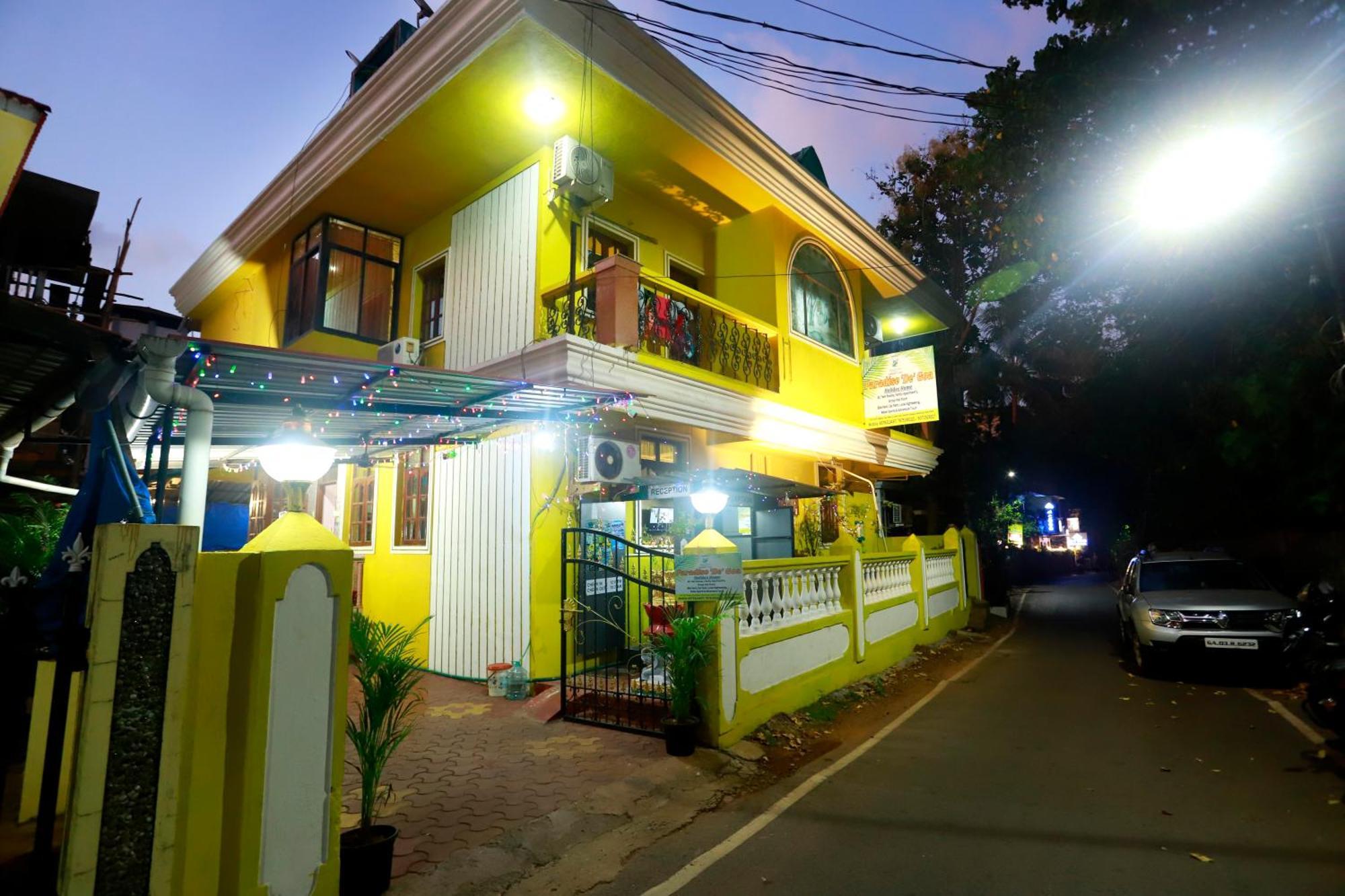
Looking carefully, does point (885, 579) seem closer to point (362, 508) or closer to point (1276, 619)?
point (1276, 619)

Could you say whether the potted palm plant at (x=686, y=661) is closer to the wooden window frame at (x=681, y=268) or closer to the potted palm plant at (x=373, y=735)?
the potted palm plant at (x=373, y=735)

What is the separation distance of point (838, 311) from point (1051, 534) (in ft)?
170

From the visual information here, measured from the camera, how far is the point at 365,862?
11.6 feet

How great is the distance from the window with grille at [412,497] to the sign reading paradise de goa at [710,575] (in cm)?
485

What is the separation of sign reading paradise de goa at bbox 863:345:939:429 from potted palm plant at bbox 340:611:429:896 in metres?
10.1

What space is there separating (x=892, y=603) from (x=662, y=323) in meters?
5.46

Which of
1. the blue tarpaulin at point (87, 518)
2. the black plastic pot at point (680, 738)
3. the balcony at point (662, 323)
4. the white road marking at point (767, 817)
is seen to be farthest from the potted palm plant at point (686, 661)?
the blue tarpaulin at point (87, 518)

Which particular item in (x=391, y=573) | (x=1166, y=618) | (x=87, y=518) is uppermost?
(x=87, y=518)

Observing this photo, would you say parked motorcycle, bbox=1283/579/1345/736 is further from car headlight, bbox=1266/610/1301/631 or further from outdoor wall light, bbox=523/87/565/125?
outdoor wall light, bbox=523/87/565/125

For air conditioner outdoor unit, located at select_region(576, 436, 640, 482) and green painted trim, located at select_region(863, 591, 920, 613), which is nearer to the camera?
air conditioner outdoor unit, located at select_region(576, 436, 640, 482)

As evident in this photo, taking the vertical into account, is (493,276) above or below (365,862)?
above

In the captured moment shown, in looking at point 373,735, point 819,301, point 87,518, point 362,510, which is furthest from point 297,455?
point 819,301

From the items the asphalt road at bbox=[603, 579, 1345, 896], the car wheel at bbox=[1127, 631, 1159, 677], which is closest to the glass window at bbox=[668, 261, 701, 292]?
the asphalt road at bbox=[603, 579, 1345, 896]

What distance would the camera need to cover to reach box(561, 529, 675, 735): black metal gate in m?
6.67
